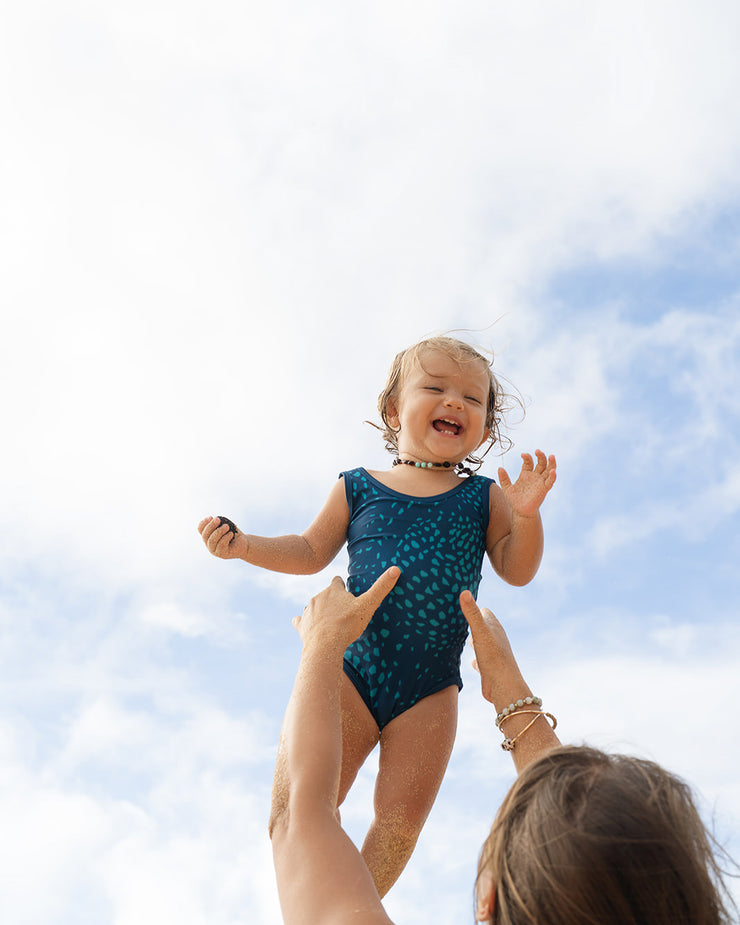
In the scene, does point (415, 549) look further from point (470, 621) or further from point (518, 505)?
point (470, 621)

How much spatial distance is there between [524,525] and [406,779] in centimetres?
115

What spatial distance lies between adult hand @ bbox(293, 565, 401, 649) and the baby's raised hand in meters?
0.65

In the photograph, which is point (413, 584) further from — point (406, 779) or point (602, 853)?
point (602, 853)

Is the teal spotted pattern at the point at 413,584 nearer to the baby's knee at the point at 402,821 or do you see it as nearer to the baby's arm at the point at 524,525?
the baby's arm at the point at 524,525

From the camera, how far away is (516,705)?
2.74 m

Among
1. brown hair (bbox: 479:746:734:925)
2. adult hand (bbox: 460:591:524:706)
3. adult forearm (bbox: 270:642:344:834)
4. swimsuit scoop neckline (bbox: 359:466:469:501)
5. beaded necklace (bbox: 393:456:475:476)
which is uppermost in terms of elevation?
beaded necklace (bbox: 393:456:475:476)

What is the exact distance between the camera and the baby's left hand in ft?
12.0

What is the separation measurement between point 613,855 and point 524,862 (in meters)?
0.16

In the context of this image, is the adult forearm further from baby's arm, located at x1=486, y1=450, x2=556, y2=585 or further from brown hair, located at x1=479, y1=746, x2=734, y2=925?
baby's arm, located at x1=486, y1=450, x2=556, y2=585

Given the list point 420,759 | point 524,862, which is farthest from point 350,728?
point 524,862

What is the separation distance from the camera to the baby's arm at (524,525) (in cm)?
365

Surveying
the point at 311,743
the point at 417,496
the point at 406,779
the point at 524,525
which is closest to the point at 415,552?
the point at 417,496

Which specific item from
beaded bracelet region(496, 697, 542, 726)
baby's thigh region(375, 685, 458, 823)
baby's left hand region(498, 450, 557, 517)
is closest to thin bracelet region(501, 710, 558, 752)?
beaded bracelet region(496, 697, 542, 726)

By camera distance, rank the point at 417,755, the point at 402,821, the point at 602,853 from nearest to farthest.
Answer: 1. the point at 602,853
2. the point at 402,821
3. the point at 417,755
